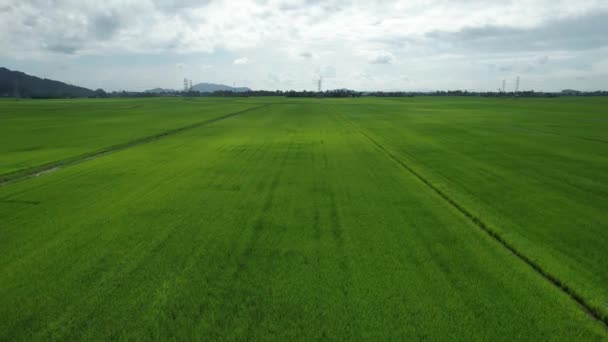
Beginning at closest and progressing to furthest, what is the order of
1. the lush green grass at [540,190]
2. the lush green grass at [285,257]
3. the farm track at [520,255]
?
the lush green grass at [285,257], the farm track at [520,255], the lush green grass at [540,190]

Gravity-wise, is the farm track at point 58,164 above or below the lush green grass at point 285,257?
above

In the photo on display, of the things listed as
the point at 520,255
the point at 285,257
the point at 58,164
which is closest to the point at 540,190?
the point at 520,255

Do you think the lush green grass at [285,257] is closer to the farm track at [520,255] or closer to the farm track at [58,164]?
the farm track at [520,255]

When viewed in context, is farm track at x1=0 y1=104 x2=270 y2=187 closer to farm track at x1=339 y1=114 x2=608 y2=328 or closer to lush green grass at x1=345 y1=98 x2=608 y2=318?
farm track at x1=339 y1=114 x2=608 y2=328

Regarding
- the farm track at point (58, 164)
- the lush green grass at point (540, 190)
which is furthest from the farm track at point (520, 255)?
the farm track at point (58, 164)

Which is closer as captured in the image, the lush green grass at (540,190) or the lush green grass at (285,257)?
the lush green grass at (285,257)

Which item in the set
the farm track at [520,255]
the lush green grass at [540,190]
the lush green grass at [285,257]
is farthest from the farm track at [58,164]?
the lush green grass at [540,190]

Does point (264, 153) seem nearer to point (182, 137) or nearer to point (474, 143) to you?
point (182, 137)

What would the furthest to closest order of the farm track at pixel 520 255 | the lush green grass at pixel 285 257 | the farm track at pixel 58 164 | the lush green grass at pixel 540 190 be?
the farm track at pixel 58 164 → the lush green grass at pixel 540 190 → the farm track at pixel 520 255 → the lush green grass at pixel 285 257


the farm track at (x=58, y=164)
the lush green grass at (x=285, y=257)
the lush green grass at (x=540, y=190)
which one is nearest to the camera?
the lush green grass at (x=285, y=257)
